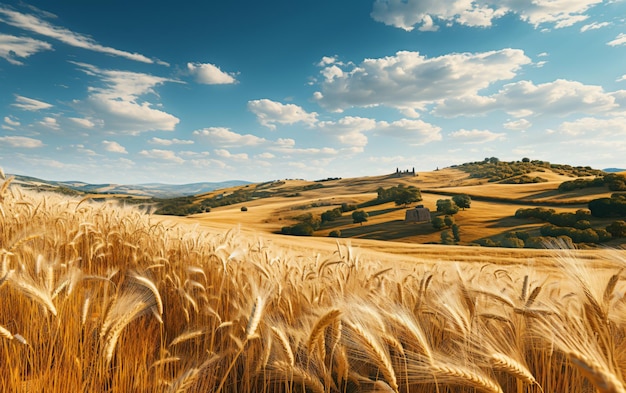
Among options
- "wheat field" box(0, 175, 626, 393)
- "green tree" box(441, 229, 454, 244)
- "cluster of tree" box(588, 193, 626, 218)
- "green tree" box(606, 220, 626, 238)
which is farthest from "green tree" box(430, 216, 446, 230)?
"wheat field" box(0, 175, 626, 393)

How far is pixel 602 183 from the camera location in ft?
213

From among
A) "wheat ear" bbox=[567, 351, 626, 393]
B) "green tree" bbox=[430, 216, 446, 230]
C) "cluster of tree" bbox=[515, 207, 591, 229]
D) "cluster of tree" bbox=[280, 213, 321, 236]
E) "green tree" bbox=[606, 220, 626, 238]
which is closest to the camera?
"wheat ear" bbox=[567, 351, 626, 393]

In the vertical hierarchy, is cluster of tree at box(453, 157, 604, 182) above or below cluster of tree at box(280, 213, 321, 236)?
above

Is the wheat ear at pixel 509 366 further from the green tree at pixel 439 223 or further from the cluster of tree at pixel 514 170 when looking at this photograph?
the cluster of tree at pixel 514 170

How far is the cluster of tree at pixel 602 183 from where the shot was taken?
60312 millimetres

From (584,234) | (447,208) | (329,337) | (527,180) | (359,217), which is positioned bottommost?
(584,234)

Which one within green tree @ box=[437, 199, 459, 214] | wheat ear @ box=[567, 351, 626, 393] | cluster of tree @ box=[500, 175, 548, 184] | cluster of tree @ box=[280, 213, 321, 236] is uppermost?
wheat ear @ box=[567, 351, 626, 393]

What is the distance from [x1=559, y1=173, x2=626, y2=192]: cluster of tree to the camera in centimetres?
6031

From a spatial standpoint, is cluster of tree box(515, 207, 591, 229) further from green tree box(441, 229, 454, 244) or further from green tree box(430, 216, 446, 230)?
green tree box(441, 229, 454, 244)

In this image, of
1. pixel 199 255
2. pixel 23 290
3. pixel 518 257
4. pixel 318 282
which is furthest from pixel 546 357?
pixel 518 257

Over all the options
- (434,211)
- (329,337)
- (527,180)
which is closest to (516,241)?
(434,211)

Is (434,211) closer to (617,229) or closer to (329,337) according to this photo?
(617,229)

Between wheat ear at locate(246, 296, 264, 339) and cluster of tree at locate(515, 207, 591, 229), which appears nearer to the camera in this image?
wheat ear at locate(246, 296, 264, 339)

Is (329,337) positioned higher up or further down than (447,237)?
higher up
